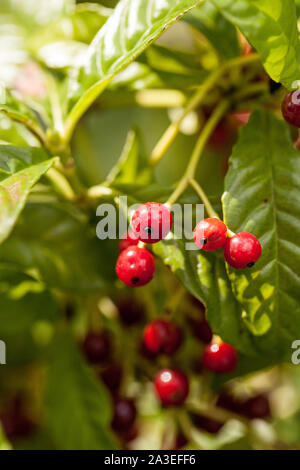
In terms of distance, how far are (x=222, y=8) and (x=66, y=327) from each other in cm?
79

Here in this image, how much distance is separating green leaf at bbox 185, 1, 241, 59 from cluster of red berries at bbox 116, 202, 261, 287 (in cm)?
39

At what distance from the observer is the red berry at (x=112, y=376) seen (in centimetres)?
106

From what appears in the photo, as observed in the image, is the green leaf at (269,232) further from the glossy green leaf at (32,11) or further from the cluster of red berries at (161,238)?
the glossy green leaf at (32,11)

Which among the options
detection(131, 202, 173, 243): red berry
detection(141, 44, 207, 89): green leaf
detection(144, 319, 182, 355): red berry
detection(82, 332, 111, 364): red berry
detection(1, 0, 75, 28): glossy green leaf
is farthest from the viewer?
detection(1, 0, 75, 28): glossy green leaf

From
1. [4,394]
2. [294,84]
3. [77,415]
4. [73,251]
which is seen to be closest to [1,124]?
[73,251]

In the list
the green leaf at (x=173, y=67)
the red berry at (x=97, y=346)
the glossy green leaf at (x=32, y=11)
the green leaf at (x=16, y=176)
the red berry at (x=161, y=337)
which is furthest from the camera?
the glossy green leaf at (x=32, y=11)

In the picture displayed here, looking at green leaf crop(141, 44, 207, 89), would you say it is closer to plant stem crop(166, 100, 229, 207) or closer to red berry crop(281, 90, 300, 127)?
plant stem crop(166, 100, 229, 207)

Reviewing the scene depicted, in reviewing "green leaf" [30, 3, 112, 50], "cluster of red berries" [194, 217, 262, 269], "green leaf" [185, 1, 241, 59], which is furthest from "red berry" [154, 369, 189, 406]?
"green leaf" [30, 3, 112, 50]

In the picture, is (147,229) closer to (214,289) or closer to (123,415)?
(214,289)

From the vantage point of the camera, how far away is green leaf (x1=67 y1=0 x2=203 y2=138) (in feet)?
2.12

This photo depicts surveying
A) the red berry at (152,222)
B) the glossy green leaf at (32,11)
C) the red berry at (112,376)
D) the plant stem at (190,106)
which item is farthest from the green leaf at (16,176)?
the glossy green leaf at (32,11)

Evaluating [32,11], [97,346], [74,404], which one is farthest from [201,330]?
[32,11]

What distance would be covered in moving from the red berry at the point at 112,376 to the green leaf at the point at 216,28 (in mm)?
686

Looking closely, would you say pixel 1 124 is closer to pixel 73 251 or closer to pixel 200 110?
pixel 73 251
